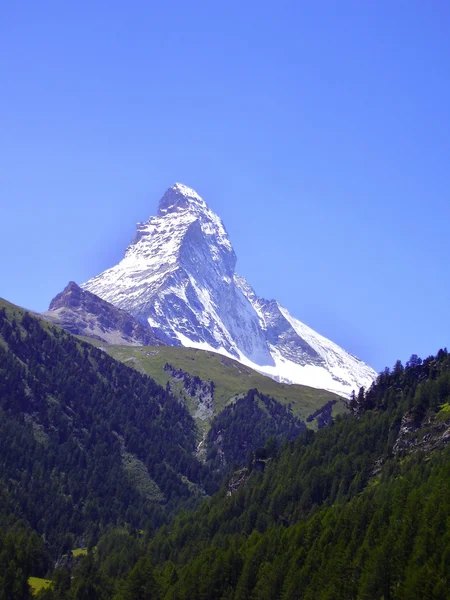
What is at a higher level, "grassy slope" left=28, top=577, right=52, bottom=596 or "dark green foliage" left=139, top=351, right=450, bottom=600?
"dark green foliage" left=139, top=351, right=450, bottom=600

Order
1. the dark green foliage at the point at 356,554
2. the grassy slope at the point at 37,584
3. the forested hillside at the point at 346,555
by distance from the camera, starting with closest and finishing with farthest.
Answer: the dark green foliage at the point at 356,554 < the forested hillside at the point at 346,555 < the grassy slope at the point at 37,584

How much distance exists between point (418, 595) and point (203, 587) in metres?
44.9

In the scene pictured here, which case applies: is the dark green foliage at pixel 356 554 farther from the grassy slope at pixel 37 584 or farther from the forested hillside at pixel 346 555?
the grassy slope at pixel 37 584

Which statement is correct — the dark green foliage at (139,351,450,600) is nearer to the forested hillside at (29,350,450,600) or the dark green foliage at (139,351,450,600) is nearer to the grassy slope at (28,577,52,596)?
the forested hillside at (29,350,450,600)

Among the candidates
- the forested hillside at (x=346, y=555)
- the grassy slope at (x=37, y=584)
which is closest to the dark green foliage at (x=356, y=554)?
the forested hillside at (x=346, y=555)

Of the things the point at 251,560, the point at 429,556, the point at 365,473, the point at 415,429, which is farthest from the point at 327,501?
the point at 429,556

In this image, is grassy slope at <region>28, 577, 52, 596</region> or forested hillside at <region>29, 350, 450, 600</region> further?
grassy slope at <region>28, 577, 52, 596</region>

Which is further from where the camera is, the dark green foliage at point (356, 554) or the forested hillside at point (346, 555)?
the forested hillside at point (346, 555)

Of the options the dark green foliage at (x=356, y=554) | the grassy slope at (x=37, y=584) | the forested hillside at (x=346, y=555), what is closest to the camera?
the dark green foliage at (x=356, y=554)

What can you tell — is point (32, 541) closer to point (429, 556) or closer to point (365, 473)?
point (365, 473)

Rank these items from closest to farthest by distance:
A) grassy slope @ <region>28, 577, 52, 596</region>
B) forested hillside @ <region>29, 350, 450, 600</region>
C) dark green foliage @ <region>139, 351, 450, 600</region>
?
dark green foliage @ <region>139, 351, 450, 600</region>, forested hillside @ <region>29, 350, 450, 600</region>, grassy slope @ <region>28, 577, 52, 596</region>

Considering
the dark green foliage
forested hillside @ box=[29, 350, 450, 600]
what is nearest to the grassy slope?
forested hillside @ box=[29, 350, 450, 600]

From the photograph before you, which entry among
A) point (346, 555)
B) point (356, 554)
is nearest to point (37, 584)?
point (346, 555)

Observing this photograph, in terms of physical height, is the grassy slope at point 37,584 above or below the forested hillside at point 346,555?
below
